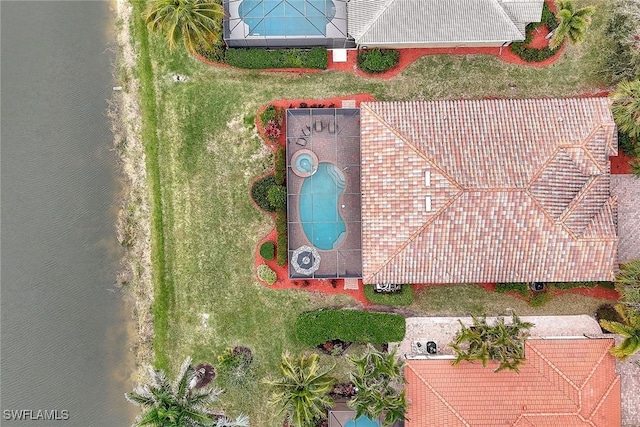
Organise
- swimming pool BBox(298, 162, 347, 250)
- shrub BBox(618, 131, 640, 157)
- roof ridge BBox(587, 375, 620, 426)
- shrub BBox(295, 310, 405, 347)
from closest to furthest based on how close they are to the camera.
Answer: roof ridge BBox(587, 375, 620, 426) < shrub BBox(618, 131, 640, 157) < swimming pool BBox(298, 162, 347, 250) < shrub BBox(295, 310, 405, 347)

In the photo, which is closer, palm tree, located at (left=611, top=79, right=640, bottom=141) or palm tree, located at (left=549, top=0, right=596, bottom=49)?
palm tree, located at (left=611, top=79, right=640, bottom=141)

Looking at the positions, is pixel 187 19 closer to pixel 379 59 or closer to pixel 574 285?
pixel 379 59

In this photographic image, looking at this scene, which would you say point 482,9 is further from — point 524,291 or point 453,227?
point 524,291

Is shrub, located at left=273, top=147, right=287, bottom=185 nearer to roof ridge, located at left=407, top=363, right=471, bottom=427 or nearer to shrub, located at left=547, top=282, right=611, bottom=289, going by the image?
roof ridge, located at left=407, top=363, right=471, bottom=427

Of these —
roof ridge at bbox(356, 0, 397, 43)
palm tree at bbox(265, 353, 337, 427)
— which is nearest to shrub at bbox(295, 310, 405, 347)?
palm tree at bbox(265, 353, 337, 427)

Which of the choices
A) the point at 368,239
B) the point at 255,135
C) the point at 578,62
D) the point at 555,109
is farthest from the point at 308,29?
the point at 578,62

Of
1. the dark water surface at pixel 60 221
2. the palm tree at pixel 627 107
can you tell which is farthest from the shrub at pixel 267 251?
the palm tree at pixel 627 107
